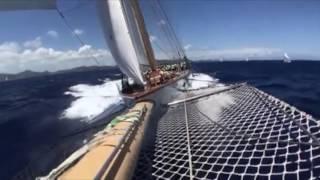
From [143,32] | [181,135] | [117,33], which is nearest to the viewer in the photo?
[181,135]

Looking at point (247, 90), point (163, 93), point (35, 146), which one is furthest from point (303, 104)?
point (35, 146)

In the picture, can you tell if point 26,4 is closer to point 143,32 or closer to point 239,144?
point 239,144

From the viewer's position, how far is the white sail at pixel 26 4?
22.9ft

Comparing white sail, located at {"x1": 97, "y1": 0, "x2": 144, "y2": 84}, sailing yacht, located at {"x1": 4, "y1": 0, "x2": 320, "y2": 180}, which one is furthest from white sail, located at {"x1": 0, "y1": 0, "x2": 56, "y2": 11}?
white sail, located at {"x1": 97, "y1": 0, "x2": 144, "y2": 84}

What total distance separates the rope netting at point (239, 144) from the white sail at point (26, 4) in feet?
14.0

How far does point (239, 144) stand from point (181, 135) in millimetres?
1705

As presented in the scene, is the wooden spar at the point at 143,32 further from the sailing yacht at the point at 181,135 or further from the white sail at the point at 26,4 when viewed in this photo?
the white sail at the point at 26,4

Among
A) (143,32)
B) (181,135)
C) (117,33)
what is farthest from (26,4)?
(143,32)

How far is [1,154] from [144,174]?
9436 mm

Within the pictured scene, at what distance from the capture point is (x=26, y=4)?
818 centimetres

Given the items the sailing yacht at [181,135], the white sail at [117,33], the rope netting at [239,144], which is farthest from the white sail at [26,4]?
the rope netting at [239,144]

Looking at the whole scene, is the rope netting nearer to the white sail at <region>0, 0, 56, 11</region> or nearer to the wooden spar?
the wooden spar

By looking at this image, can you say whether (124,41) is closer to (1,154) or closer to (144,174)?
(144,174)

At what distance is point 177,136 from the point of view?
8.07m
